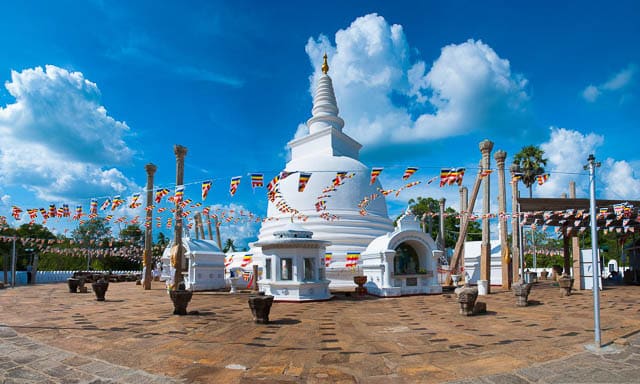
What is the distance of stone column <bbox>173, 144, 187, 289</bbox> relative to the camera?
2188 cm

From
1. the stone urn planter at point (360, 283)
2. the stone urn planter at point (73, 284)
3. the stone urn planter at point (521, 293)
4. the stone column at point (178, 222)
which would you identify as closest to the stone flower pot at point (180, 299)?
the stone column at point (178, 222)

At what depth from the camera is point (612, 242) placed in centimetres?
5209

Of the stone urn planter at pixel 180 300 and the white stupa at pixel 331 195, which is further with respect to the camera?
the white stupa at pixel 331 195

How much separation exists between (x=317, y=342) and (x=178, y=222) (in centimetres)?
1455

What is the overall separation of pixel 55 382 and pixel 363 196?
25786mm

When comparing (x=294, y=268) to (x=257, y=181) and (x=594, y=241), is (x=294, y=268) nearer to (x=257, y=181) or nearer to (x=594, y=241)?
(x=257, y=181)

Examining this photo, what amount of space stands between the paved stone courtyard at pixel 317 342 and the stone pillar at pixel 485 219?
7427 mm

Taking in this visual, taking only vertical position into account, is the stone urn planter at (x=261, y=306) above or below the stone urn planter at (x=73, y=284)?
above

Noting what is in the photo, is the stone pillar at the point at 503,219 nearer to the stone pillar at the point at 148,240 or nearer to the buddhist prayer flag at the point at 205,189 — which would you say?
the buddhist prayer flag at the point at 205,189

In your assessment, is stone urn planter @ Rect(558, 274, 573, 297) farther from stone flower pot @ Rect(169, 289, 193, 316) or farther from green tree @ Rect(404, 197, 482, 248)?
green tree @ Rect(404, 197, 482, 248)

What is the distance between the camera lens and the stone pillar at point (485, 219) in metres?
24.0

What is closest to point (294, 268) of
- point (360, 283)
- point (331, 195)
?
point (360, 283)

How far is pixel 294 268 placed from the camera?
66.7 feet

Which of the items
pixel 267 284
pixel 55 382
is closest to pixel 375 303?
pixel 267 284
